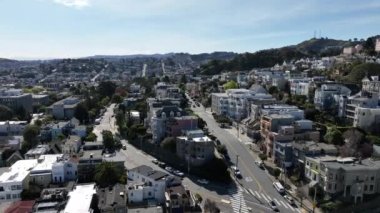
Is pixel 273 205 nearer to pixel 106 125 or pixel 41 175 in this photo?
pixel 41 175

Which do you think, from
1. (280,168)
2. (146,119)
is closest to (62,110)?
(146,119)

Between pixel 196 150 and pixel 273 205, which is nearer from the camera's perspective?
pixel 273 205

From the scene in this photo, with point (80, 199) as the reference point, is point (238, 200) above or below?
below

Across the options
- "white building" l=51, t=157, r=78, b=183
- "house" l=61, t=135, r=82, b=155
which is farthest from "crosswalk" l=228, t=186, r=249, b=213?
"house" l=61, t=135, r=82, b=155

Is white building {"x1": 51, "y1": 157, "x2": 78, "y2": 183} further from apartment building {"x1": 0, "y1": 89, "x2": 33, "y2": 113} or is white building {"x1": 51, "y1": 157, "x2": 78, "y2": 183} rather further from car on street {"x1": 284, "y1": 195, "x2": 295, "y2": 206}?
apartment building {"x1": 0, "y1": 89, "x2": 33, "y2": 113}

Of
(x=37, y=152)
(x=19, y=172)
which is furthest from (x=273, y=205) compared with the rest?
(x=37, y=152)

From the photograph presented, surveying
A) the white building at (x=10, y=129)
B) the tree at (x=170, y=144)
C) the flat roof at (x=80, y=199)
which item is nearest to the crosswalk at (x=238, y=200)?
the tree at (x=170, y=144)
